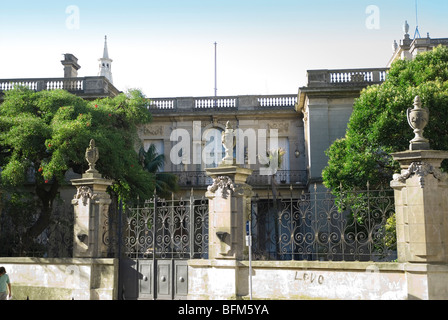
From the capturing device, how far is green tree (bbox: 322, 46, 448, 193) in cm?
1588

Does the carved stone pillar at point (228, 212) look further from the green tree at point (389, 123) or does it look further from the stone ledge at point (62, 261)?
the green tree at point (389, 123)

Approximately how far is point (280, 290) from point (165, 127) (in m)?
17.7

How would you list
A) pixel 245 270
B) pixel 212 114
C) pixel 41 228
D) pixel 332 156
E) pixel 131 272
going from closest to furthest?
1. pixel 245 270
2. pixel 131 272
3. pixel 41 228
4. pixel 332 156
5. pixel 212 114

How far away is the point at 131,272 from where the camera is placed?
12.8 m

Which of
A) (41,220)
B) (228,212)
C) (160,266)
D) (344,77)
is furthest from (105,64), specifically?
(228,212)

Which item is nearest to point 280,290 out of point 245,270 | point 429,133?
point 245,270

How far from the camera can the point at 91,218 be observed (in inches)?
511

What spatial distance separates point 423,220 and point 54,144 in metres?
11.2

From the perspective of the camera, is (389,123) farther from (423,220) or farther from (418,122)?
(423,220)

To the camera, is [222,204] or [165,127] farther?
[165,127]

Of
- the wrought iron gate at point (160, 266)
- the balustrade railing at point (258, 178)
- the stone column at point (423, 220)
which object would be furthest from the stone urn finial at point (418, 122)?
the balustrade railing at point (258, 178)

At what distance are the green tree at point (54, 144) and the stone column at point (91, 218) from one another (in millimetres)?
2895
